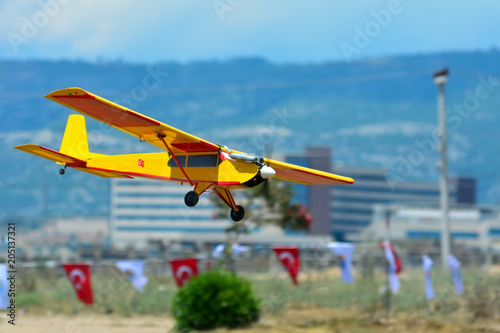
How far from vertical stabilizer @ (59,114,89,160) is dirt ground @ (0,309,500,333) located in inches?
758

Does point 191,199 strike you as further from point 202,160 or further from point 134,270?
point 134,270

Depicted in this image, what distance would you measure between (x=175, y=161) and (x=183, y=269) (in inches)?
987

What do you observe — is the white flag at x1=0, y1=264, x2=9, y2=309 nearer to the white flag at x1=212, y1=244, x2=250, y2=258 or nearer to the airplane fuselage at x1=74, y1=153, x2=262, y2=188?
the white flag at x1=212, y1=244, x2=250, y2=258

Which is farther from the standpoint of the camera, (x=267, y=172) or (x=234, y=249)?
(x=234, y=249)

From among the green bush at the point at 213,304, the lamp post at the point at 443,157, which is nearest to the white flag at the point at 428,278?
the lamp post at the point at 443,157

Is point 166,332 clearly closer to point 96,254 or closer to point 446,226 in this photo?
point 446,226

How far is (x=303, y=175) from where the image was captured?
1059 cm

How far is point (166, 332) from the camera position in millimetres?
31062

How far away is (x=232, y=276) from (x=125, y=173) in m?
21.2

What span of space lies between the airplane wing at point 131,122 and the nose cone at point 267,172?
2.31ft

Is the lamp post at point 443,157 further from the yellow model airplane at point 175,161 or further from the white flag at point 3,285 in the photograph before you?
the yellow model airplane at point 175,161

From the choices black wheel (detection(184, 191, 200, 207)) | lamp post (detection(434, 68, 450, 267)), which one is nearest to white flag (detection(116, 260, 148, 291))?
lamp post (detection(434, 68, 450, 267))

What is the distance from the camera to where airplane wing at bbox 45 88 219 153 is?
30.4 ft

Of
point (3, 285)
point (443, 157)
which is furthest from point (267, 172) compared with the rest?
point (443, 157)
